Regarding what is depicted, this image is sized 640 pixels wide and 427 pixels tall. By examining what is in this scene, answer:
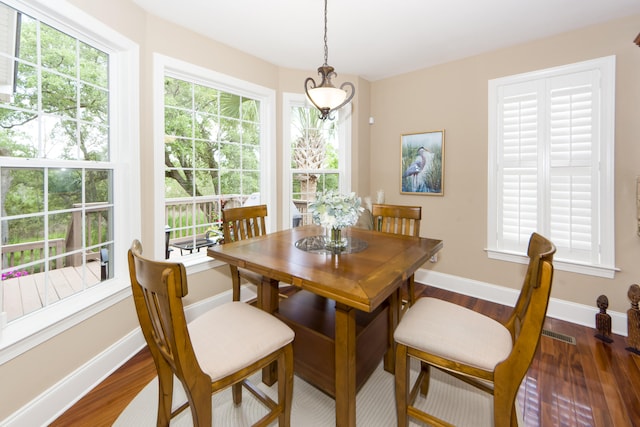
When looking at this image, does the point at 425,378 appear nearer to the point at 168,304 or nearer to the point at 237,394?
the point at 237,394

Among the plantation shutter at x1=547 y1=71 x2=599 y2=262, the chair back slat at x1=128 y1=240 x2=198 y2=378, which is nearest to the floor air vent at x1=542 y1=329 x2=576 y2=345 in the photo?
the plantation shutter at x1=547 y1=71 x2=599 y2=262

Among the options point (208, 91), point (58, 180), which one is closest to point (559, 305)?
point (208, 91)

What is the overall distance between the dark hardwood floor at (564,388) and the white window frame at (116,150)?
0.50 metres

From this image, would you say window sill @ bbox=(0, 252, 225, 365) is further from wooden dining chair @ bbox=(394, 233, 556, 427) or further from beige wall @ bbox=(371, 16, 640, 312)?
beige wall @ bbox=(371, 16, 640, 312)

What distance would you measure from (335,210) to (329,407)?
1.22 metres

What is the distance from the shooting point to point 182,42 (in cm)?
264

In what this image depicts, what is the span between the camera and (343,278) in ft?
4.59

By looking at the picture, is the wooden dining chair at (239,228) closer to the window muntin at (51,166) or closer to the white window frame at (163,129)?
the white window frame at (163,129)

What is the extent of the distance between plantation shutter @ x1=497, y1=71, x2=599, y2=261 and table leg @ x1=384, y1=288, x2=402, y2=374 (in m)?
1.85

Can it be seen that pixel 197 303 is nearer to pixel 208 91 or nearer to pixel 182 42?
pixel 208 91

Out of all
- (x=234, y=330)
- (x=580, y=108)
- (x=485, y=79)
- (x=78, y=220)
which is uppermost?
(x=485, y=79)

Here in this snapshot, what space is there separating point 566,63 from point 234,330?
364 centimetres

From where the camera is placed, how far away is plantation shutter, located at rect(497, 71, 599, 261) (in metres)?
2.66

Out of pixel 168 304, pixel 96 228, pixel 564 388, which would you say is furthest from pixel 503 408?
pixel 96 228
